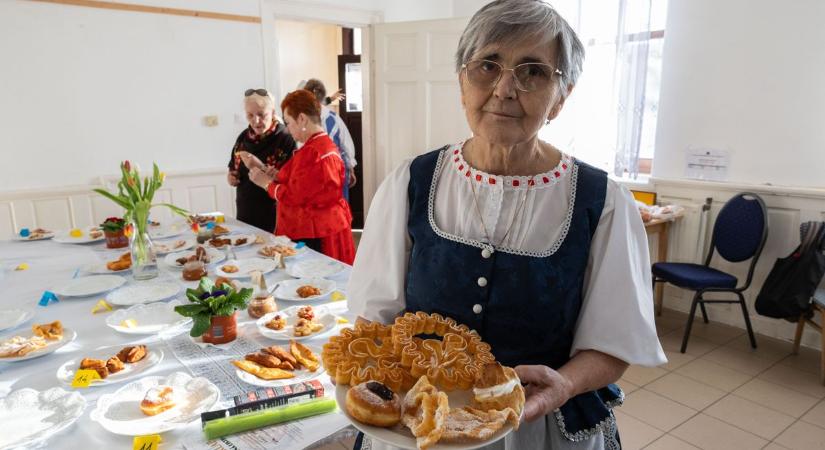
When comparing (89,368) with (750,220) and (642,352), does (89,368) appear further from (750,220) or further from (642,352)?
(750,220)

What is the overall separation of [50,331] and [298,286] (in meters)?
0.79

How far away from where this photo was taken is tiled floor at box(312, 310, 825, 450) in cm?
241

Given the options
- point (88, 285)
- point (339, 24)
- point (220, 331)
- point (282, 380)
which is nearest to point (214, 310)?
point (220, 331)

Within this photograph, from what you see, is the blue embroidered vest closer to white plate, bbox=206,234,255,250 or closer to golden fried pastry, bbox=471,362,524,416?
golden fried pastry, bbox=471,362,524,416

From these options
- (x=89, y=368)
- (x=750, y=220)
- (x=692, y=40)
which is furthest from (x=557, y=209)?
(x=692, y=40)

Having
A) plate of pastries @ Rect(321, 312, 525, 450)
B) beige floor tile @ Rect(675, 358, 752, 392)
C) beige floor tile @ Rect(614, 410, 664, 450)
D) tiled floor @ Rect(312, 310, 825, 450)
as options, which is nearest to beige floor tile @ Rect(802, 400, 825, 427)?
tiled floor @ Rect(312, 310, 825, 450)

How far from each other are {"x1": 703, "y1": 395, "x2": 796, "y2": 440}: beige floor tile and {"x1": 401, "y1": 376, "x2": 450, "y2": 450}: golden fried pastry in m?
2.36

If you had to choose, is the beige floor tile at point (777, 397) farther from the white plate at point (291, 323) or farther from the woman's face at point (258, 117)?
the woman's face at point (258, 117)

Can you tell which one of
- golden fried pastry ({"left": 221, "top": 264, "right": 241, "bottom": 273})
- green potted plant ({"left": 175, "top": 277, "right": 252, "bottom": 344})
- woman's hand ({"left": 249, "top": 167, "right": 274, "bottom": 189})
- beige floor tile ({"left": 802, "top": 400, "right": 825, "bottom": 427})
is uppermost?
woman's hand ({"left": 249, "top": 167, "right": 274, "bottom": 189})

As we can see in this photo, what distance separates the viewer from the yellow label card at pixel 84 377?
128 centimetres

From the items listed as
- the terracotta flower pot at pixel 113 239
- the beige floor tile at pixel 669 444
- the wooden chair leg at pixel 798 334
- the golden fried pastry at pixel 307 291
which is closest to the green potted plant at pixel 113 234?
the terracotta flower pot at pixel 113 239

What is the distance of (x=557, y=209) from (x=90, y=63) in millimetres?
4130

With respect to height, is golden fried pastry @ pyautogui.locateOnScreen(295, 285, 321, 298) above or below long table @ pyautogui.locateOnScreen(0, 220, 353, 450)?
above

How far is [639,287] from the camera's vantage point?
101 cm
